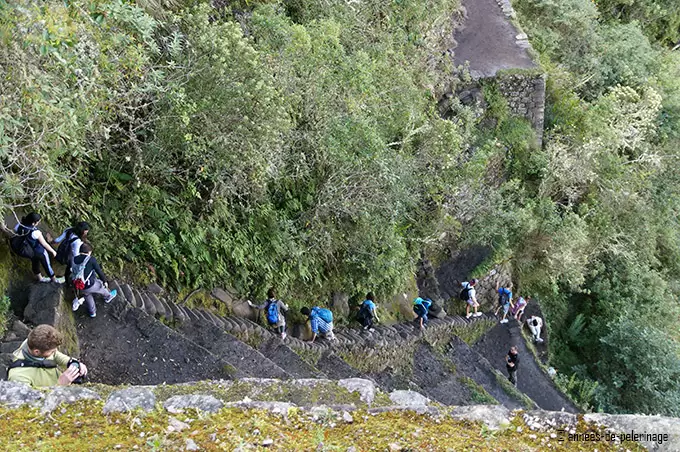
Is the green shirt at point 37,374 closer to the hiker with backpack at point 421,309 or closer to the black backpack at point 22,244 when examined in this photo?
the black backpack at point 22,244

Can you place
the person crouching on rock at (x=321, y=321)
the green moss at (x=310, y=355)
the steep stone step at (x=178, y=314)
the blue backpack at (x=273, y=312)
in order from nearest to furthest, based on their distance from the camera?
the steep stone step at (x=178, y=314)
the blue backpack at (x=273, y=312)
the green moss at (x=310, y=355)
the person crouching on rock at (x=321, y=321)

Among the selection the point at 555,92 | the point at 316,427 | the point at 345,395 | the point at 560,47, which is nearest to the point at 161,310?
the point at 345,395

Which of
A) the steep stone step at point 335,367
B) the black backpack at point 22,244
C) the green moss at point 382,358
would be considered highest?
the black backpack at point 22,244

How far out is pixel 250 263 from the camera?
9.62 meters

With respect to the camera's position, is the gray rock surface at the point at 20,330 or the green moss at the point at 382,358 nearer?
the gray rock surface at the point at 20,330

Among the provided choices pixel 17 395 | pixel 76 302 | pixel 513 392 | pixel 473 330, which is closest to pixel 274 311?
pixel 76 302

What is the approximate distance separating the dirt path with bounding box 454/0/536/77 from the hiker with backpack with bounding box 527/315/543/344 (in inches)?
260

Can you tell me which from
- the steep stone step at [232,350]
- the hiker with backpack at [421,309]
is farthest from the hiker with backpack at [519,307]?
the steep stone step at [232,350]

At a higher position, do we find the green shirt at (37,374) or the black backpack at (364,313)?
the green shirt at (37,374)

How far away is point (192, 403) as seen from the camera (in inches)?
193

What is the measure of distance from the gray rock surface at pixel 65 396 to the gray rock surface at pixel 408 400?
2.50 m

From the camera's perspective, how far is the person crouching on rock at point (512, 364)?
1373 centimetres

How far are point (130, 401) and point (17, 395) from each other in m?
0.89

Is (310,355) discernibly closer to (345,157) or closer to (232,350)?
(232,350)
